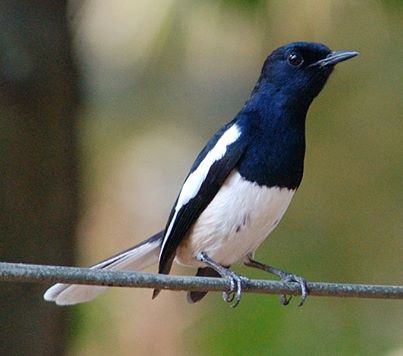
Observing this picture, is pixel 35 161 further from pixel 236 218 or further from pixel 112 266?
pixel 236 218

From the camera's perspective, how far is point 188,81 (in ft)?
19.7

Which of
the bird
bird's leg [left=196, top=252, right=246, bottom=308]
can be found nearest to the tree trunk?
the bird

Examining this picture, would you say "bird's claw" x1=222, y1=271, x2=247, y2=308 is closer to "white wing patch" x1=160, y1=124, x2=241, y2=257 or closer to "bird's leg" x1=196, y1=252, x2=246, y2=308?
"bird's leg" x1=196, y1=252, x2=246, y2=308

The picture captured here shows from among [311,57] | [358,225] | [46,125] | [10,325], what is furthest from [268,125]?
[358,225]

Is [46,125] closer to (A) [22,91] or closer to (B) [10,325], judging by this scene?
(A) [22,91]

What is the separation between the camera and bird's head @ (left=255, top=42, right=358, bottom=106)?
11.4ft

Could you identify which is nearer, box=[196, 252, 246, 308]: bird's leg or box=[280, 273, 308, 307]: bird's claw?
box=[196, 252, 246, 308]: bird's leg

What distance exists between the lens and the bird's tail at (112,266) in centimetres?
323

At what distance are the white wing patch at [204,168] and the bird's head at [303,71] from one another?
25cm

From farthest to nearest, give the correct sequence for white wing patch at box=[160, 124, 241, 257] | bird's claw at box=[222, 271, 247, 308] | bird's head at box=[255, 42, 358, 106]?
bird's head at box=[255, 42, 358, 106], white wing patch at box=[160, 124, 241, 257], bird's claw at box=[222, 271, 247, 308]

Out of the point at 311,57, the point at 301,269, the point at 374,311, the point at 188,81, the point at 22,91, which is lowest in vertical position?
the point at 374,311

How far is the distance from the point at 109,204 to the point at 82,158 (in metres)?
1.73

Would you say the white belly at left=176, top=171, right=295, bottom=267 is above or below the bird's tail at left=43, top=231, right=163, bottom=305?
above

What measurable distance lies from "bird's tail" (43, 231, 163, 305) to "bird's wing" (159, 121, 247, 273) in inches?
5.3
